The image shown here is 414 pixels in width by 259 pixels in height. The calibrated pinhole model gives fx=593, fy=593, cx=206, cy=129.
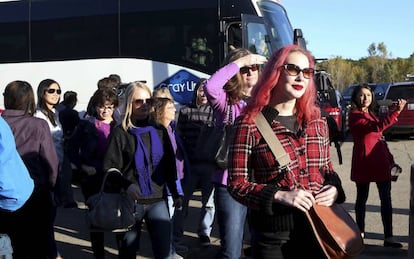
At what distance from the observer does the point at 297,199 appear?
8.98 feet

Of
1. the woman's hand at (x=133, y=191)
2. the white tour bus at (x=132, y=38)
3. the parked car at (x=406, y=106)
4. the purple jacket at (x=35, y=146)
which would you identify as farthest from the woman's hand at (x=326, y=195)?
the parked car at (x=406, y=106)

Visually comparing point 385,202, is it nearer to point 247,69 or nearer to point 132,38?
point 247,69

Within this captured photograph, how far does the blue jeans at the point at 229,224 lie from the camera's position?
4.06 meters

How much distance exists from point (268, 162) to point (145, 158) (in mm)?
1779

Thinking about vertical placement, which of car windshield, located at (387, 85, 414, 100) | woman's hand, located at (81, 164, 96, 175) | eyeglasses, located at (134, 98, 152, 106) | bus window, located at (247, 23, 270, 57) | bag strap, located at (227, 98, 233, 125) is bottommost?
woman's hand, located at (81, 164, 96, 175)

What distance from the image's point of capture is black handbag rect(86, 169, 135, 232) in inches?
170

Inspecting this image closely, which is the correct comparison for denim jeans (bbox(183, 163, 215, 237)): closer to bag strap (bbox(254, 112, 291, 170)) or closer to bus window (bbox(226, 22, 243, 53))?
bag strap (bbox(254, 112, 291, 170))

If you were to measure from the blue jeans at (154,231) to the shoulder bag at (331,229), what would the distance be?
180 cm

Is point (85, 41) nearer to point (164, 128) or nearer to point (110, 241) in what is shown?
point (110, 241)

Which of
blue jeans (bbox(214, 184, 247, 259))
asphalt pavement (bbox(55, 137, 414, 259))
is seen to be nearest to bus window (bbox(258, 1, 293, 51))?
asphalt pavement (bbox(55, 137, 414, 259))

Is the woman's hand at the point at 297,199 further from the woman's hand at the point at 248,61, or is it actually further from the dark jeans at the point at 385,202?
the dark jeans at the point at 385,202

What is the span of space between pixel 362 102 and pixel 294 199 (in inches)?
146

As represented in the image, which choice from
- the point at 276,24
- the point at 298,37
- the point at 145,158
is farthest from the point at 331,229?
the point at 298,37

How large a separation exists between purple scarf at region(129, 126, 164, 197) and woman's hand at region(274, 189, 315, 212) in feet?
6.06
